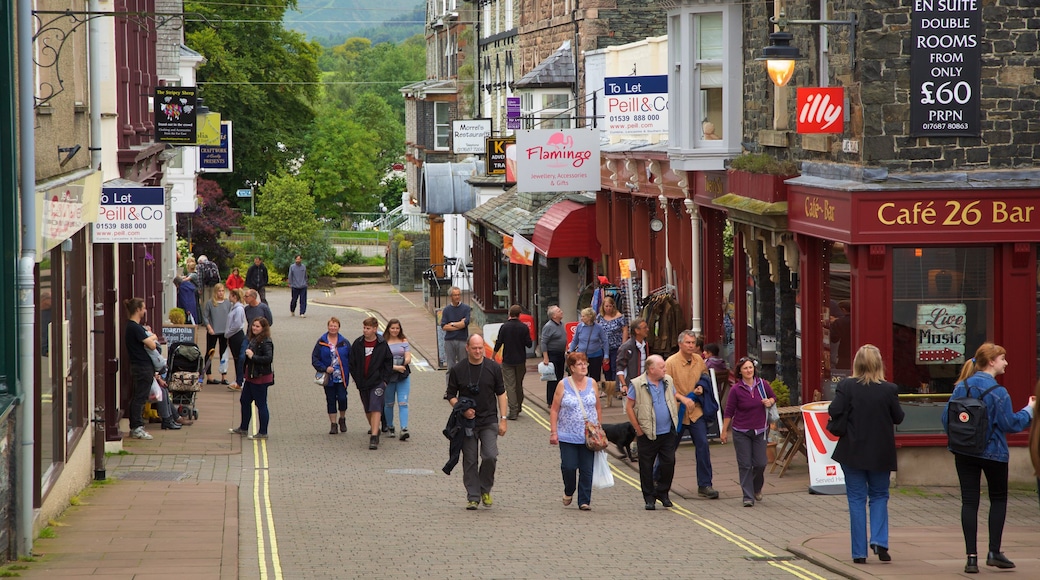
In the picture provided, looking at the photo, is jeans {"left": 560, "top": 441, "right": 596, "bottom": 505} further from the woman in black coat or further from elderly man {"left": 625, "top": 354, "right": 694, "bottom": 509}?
the woman in black coat

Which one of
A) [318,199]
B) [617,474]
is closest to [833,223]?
[617,474]

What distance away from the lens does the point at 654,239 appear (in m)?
25.4

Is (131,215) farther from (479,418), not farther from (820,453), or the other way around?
(820,453)

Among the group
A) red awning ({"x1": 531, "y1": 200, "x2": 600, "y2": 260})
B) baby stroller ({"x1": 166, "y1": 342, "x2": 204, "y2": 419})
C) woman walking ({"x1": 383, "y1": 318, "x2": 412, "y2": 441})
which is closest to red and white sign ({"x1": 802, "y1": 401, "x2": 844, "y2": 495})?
woman walking ({"x1": 383, "y1": 318, "x2": 412, "y2": 441})

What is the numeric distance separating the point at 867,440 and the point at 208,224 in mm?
34647

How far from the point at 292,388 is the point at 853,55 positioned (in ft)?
A: 46.1

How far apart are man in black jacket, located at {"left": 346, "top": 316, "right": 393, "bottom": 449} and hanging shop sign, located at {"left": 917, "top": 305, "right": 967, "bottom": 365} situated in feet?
22.8

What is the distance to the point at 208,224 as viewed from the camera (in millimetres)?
43000

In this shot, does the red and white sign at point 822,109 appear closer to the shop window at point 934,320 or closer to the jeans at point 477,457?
the shop window at point 934,320

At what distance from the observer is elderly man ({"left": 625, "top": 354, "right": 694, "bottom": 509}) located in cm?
1373

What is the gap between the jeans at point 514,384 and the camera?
835 inches

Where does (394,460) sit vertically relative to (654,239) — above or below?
below

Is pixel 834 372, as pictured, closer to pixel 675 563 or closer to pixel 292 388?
pixel 675 563

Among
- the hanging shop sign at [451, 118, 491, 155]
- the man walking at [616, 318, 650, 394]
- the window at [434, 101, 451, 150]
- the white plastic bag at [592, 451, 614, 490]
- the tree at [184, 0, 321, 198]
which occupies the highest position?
the tree at [184, 0, 321, 198]
